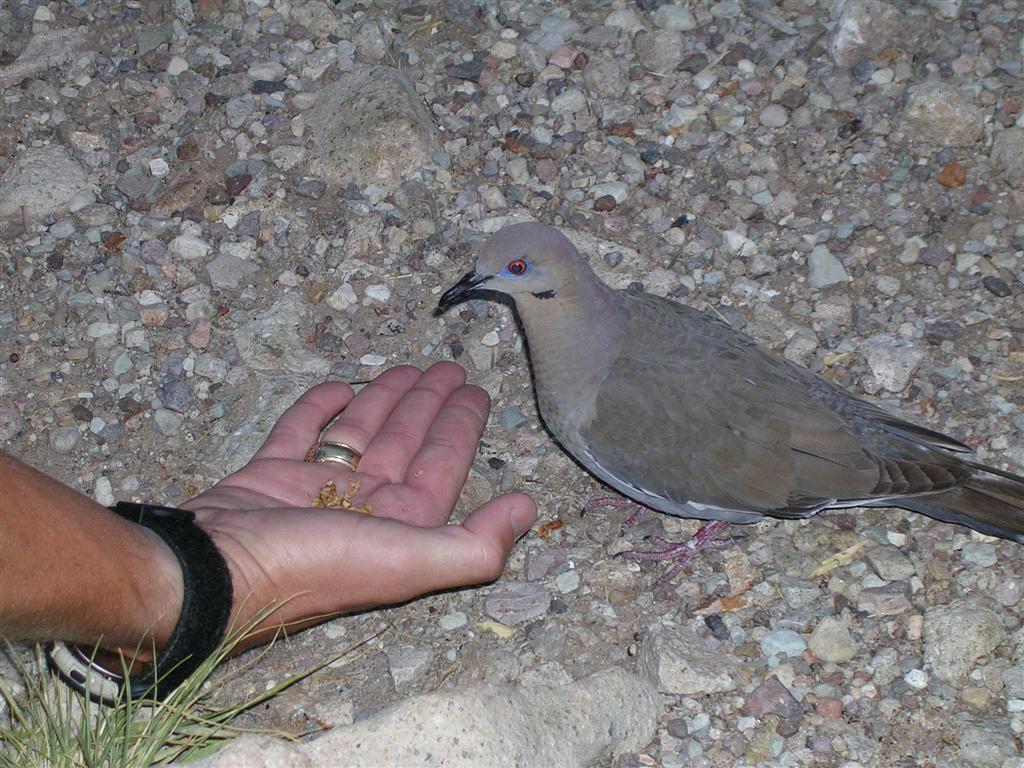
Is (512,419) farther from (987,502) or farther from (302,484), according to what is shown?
(987,502)

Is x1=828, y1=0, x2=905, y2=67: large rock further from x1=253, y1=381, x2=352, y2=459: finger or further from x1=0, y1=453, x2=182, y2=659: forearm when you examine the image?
x1=0, y1=453, x2=182, y2=659: forearm

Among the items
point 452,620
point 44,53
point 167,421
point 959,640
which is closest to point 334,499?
point 452,620

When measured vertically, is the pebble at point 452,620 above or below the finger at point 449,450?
below

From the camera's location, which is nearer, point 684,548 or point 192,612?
point 192,612

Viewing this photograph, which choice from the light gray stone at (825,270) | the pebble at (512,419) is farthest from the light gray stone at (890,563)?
the pebble at (512,419)

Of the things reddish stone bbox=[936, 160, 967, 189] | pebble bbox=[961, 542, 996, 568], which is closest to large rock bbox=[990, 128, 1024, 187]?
reddish stone bbox=[936, 160, 967, 189]

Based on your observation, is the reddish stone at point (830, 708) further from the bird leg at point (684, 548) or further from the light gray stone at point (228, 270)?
the light gray stone at point (228, 270)
